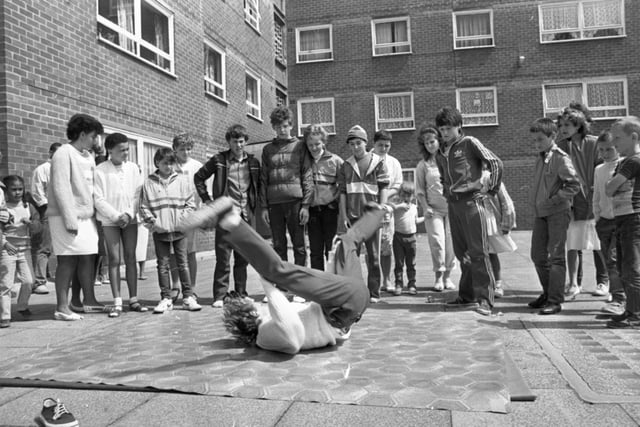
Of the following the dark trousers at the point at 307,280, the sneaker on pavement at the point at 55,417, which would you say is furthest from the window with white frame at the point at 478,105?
the sneaker on pavement at the point at 55,417

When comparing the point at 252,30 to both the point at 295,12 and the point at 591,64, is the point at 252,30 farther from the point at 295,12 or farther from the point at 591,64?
the point at 591,64

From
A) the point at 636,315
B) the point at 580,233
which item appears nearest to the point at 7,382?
the point at 636,315

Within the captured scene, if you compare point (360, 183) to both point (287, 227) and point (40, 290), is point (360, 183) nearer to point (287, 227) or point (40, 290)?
point (287, 227)

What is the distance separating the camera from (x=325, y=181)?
6086 millimetres

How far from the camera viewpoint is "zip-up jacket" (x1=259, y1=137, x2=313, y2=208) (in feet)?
19.6

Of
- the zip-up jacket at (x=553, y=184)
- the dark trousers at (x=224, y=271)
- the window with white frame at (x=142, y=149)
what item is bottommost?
the dark trousers at (x=224, y=271)

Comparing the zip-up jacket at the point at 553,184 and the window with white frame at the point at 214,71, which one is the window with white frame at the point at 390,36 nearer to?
the window with white frame at the point at 214,71

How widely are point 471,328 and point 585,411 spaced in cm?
184

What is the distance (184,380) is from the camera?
3184mm

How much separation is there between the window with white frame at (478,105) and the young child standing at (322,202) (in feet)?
49.4

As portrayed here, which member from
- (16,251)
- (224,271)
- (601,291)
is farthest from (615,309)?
(16,251)

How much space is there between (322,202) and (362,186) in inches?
18.7

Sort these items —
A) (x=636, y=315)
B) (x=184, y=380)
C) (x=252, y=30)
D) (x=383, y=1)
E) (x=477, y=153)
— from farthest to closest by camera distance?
(x=383, y=1)
(x=252, y=30)
(x=477, y=153)
(x=636, y=315)
(x=184, y=380)

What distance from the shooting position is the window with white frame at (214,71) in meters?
14.6
